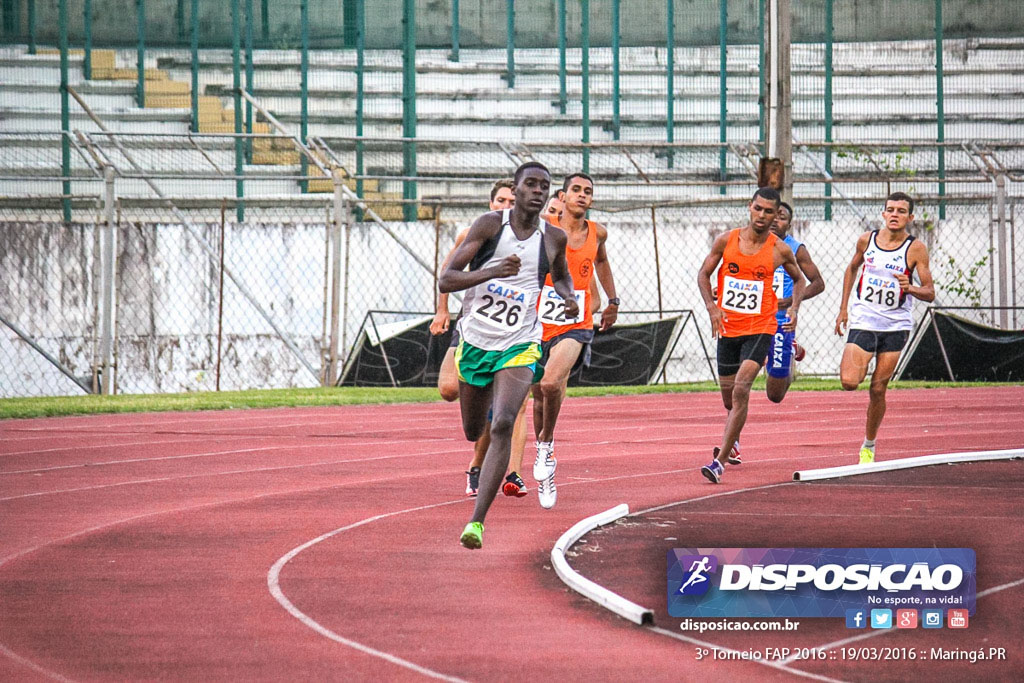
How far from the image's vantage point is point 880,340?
1127 centimetres

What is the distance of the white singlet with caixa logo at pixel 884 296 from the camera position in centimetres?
1120

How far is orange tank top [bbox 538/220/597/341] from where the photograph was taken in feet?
31.8

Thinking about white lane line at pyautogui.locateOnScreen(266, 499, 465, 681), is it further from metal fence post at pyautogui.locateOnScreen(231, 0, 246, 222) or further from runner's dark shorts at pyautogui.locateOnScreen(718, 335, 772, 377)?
metal fence post at pyautogui.locateOnScreen(231, 0, 246, 222)

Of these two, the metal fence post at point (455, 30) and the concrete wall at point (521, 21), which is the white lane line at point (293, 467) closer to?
the concrete wall at point (521, 21)

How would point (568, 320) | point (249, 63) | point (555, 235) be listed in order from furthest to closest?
point (249, 63), point (568, 320), point (555, 235)

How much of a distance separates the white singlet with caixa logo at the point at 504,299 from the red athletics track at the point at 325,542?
1.11 metres

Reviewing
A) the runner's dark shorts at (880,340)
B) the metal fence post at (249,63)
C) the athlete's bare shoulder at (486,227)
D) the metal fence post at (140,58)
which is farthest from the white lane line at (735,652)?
the metal fence post at (140,58)

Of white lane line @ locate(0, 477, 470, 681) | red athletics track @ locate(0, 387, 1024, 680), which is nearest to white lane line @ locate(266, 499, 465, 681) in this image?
red athletics track @ locate(0, 387, 1024, 680)

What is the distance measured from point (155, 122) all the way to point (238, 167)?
3.23m

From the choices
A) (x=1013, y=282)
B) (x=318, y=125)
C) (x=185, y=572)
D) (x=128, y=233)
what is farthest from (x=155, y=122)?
(x=185, y=572)

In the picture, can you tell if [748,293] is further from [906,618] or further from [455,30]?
[455,30]

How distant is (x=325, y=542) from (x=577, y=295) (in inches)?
119

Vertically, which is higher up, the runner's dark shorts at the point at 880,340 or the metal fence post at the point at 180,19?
the metal fence post at the point at 180,19

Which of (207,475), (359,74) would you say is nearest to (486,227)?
(207,475)
